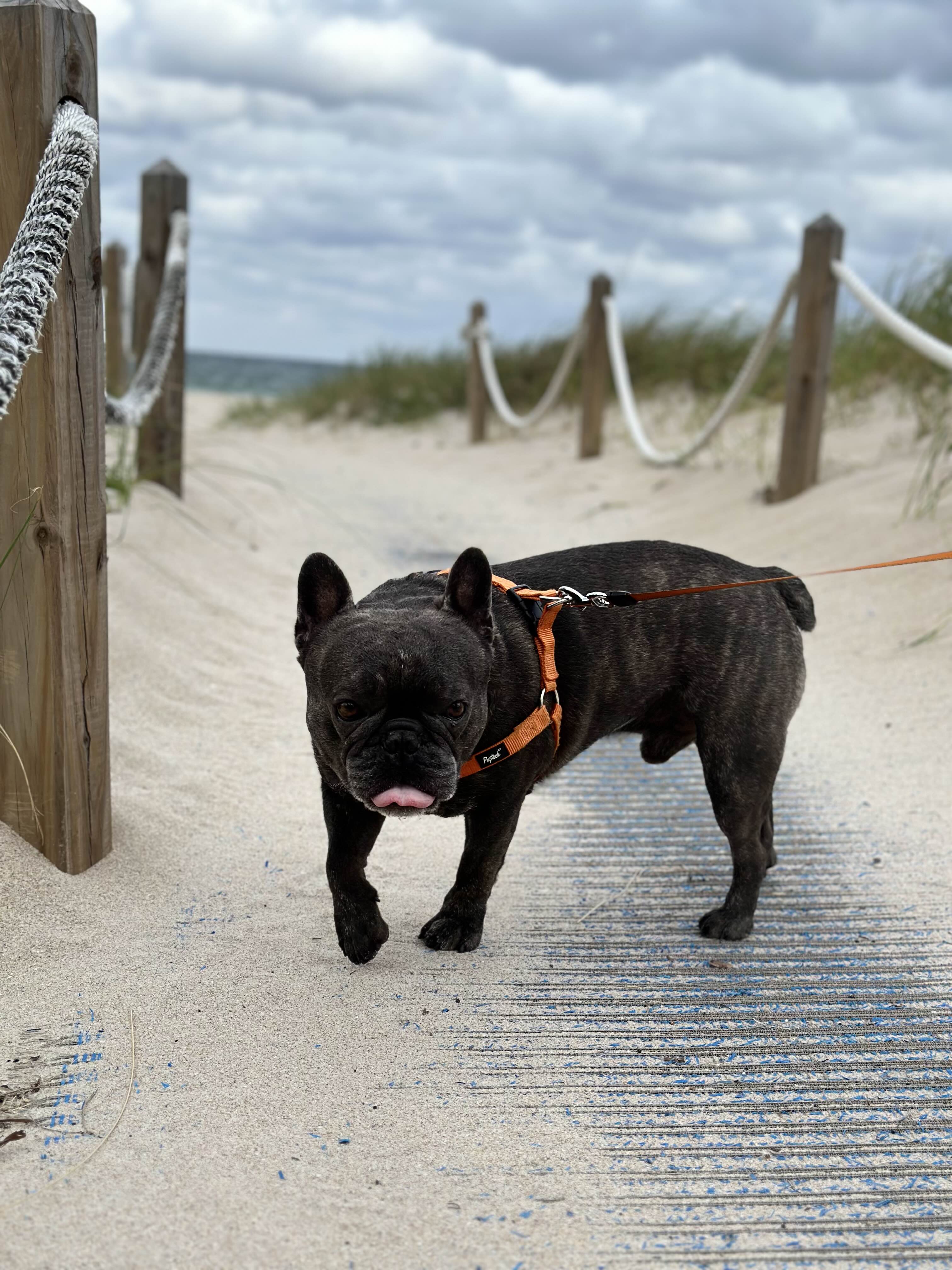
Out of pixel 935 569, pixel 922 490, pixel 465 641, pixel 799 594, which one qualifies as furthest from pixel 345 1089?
pixel 922 490

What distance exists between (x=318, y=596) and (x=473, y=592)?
0.36m

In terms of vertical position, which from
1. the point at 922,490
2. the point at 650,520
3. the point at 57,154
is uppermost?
Result: the point at 57,154

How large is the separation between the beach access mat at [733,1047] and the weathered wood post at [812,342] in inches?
177

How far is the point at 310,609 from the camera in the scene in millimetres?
2785

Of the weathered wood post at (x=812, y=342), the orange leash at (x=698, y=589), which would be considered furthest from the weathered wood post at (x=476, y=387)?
the orange leash at (x=698, y=589)

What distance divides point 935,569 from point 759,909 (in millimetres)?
3204

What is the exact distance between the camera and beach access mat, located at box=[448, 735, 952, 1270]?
6.87ft

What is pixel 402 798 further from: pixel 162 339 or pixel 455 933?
pixel 162 339

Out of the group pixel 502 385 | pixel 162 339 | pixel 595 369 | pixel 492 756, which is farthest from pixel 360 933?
pixel 502 385

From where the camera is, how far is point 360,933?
9.39 ft

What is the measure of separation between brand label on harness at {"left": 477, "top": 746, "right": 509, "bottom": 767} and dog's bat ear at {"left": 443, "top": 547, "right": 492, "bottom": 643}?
0.26 m

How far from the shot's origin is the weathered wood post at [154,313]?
6.95 meters

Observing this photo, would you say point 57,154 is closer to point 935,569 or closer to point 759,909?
point 759,909

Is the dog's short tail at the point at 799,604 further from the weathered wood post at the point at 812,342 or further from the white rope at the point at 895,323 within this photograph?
the weathered wood post at the point at 812,342
